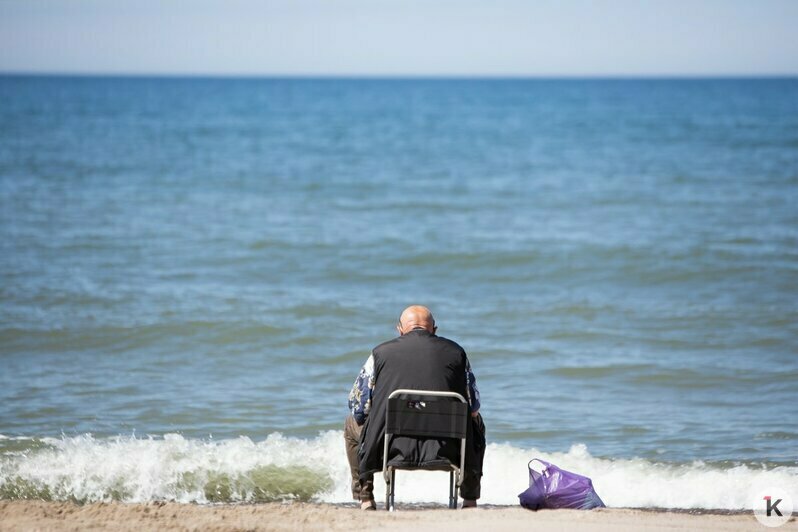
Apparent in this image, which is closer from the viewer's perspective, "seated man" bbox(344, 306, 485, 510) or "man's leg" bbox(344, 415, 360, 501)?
"seated man" bbox(344, 306, 485, 510)

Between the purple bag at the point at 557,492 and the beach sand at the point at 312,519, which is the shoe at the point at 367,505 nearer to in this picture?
the beach sand at the point at 312,519

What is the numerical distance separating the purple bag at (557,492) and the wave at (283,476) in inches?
42.6

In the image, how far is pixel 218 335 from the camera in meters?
10.3

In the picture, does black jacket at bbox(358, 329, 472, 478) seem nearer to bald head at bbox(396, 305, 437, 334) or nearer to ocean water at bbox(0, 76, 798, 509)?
bald head at bbox(396, 305, 437, 334)

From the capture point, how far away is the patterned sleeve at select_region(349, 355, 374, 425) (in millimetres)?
4992

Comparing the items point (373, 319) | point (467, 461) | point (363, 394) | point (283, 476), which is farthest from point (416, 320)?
point (373, 319)

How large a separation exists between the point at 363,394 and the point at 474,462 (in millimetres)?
658

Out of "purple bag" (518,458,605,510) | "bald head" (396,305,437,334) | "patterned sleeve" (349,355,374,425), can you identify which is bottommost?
"purple bag" (518,458,605,510)

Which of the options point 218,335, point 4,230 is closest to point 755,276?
point 218,335

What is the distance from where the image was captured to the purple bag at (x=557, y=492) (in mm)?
5215

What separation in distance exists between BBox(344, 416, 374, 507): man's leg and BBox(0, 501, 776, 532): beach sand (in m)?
0.12
